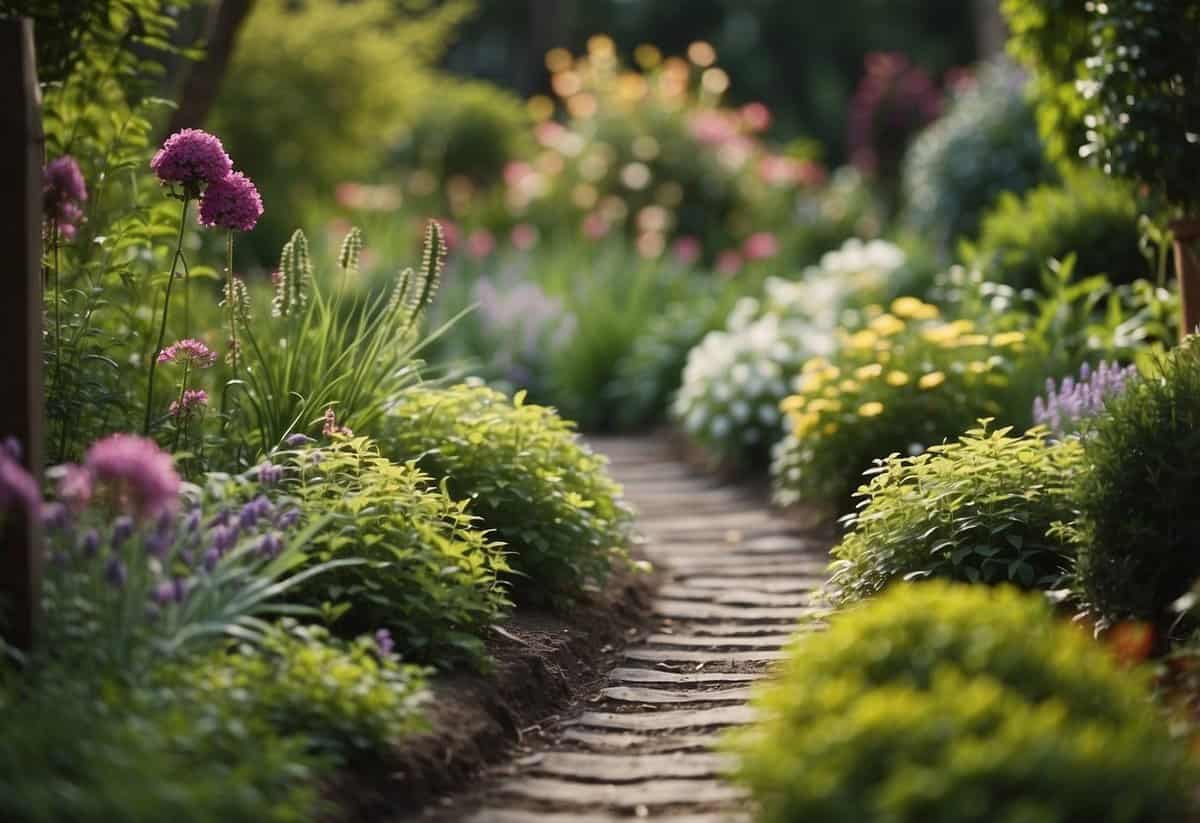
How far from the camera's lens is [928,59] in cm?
2531

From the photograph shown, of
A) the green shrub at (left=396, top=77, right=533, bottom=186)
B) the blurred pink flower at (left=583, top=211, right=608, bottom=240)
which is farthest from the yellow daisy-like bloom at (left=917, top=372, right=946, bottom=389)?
the green shrub at (left=396, top=77, right=533, bottom=186)

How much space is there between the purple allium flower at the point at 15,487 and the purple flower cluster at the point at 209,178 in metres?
1.28

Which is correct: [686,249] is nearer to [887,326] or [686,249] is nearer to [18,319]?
[887,326]

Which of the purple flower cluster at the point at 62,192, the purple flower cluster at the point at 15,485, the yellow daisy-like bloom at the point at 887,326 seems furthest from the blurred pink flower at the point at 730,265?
the purple flower cluster at the point at 15,485

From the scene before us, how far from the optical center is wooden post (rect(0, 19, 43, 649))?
139 inches

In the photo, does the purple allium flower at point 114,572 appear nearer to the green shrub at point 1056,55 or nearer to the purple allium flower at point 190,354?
the purple allium flower at point 190,354

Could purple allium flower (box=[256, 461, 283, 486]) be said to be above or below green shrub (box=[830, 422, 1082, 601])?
above

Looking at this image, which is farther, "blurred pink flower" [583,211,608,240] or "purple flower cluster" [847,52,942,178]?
"purple flower cluster" [847,52,942,178]

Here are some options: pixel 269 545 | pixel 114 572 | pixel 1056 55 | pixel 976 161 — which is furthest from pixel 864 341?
pixel 114 572

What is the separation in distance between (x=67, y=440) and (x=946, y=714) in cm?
319

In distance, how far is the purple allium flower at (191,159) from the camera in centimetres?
438

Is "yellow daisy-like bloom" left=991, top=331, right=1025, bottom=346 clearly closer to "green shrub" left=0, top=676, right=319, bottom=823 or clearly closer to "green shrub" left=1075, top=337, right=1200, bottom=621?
"green shrub" left=1075, top=337, right=1200, bottom=621

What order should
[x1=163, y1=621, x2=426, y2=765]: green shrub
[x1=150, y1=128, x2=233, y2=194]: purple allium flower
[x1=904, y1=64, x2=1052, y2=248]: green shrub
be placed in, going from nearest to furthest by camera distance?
[x1=163, y1=621, x2=426, y2=765]: green shrub → [x1=150, y1=128, x2=233, y2=194]: purple allium flower → [x1=904, y1=64, x2=1052, y2=248]: green shrub

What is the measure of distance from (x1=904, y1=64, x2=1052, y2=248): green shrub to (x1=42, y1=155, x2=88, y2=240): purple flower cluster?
6.60m
